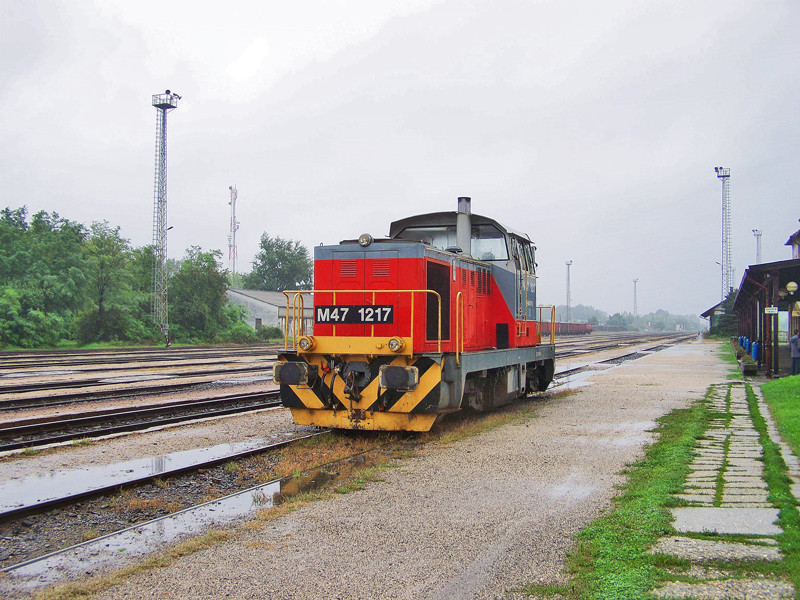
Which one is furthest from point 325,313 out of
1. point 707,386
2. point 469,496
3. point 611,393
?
point 707,386

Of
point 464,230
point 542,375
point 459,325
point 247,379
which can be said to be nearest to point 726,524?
point 459,325

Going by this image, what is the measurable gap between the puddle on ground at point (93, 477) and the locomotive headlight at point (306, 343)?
1.42 metres

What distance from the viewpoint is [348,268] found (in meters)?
9.53

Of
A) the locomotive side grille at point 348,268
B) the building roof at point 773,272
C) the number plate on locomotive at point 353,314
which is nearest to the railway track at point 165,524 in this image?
the number plate on locomotive at point 353,314

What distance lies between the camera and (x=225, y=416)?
11805 mm

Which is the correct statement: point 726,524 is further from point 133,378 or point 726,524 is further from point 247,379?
point 133,378

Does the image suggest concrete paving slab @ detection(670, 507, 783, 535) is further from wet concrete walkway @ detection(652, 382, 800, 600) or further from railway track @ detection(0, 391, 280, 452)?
railway track @ detection(0, 391, 280, 452)

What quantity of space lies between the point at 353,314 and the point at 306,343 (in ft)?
2.52

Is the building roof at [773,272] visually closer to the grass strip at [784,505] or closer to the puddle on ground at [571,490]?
the grass strip at [784,505]

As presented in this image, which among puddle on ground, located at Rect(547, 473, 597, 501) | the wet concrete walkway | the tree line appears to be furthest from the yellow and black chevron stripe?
the tree line

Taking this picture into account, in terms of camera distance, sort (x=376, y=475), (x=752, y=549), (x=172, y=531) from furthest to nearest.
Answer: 1. (x=376, y=475)
2. (x=172, y=531)
3. (x=752, y=549)

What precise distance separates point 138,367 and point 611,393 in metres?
16.1

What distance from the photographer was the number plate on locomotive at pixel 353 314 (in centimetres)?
912

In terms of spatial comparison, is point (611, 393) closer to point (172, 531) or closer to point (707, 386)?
point (707, 386)
